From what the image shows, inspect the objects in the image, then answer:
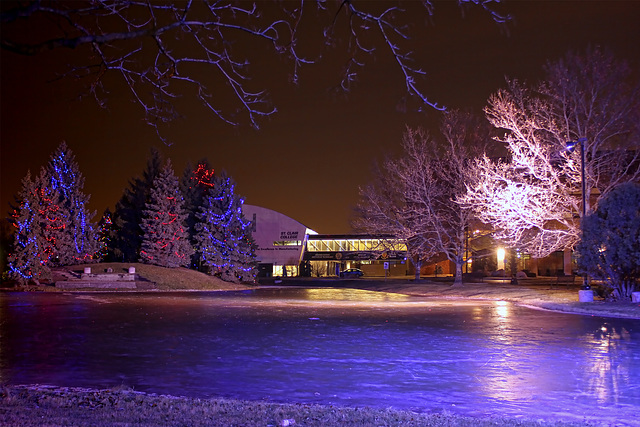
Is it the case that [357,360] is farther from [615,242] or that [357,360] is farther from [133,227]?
[133,227]

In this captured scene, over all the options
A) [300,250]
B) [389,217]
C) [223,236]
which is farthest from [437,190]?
[300,250]

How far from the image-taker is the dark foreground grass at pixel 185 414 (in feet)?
22.2

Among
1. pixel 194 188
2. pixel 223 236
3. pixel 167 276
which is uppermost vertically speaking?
pixel 194 188

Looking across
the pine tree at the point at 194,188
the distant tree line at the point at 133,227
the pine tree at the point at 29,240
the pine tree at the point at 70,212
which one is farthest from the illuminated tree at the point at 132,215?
the pine tree at the point at 29,240

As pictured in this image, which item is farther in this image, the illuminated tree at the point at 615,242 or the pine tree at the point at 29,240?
the pine tree at the point at 29,240

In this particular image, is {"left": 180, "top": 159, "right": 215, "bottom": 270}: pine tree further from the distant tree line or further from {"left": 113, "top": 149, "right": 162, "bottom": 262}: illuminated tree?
{"left": 113, "top": 149, "right": 162, "bottom": 262}: illuminated tree

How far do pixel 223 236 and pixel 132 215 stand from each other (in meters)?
11.6

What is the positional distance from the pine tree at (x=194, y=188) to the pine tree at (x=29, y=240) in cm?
1878

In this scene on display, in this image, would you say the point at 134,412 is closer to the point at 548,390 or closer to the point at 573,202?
the point at 548,390

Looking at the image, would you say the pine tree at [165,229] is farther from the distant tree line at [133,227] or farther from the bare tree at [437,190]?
the bare tree at [437,190]

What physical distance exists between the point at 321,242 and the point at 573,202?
64.3m

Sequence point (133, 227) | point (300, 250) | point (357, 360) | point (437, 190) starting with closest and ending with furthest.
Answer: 1. point (357, 360)
2. point (437, 190)
3. point (133, 227)
4. point (300, 250)

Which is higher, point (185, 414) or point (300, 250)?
point (300, 250)

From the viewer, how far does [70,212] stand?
51.9 m
